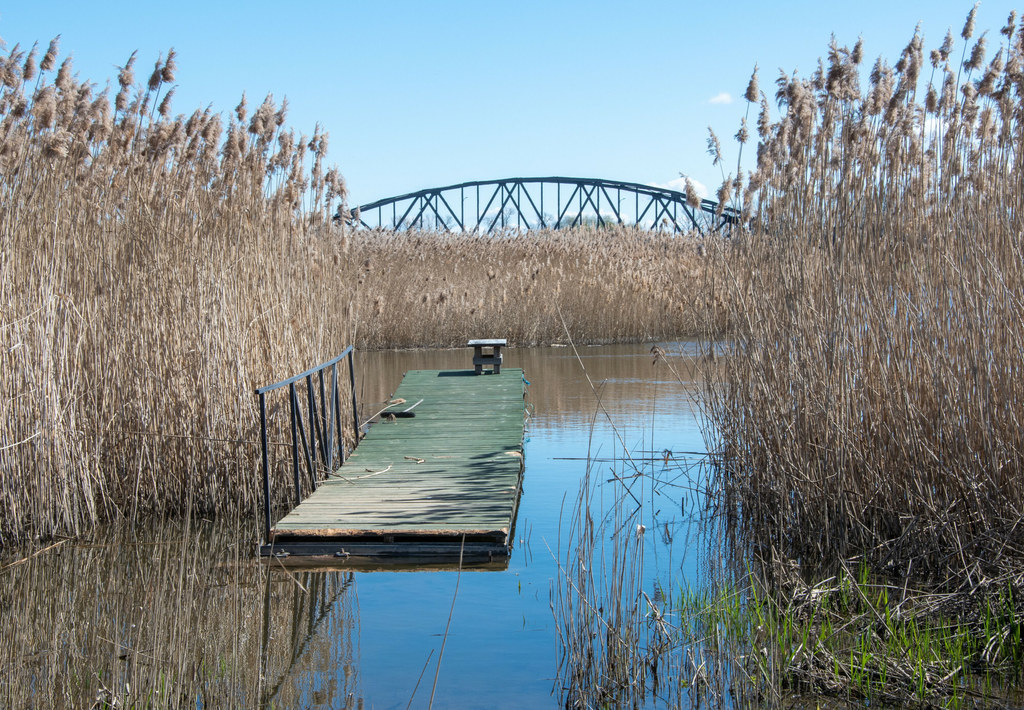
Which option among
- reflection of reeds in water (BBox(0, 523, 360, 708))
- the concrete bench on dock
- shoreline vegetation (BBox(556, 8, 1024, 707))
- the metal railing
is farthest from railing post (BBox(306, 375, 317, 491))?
the concrete bench on dock

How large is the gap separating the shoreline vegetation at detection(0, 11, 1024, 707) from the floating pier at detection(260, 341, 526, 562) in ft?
1.75

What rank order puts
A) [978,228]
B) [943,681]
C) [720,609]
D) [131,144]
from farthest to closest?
[131,144] < [978,228] < [720,609] < [943,681]

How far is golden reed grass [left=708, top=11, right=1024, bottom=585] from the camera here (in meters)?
3.99

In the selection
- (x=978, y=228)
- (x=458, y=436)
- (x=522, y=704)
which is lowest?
(x=522, y=704)

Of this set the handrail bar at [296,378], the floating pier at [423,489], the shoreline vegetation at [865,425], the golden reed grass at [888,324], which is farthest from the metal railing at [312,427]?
the golden reed grass at [888,324]

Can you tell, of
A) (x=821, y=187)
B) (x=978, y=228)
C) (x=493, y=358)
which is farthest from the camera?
(x=493, y=358)

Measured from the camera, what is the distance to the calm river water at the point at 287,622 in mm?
3422

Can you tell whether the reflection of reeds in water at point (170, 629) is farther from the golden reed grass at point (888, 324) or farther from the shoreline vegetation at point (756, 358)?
the golden reed grass at point (888, 324)

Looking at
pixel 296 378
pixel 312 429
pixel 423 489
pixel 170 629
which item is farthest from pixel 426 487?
pixel 170 629

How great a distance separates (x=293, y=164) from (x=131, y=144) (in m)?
1.11

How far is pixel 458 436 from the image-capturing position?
23.3ft

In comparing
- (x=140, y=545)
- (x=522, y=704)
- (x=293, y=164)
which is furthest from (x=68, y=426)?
(x=522, y=704)

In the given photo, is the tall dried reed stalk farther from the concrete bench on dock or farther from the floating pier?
the concrete bench on dock

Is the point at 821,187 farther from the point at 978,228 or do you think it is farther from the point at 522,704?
the point at 522,704
